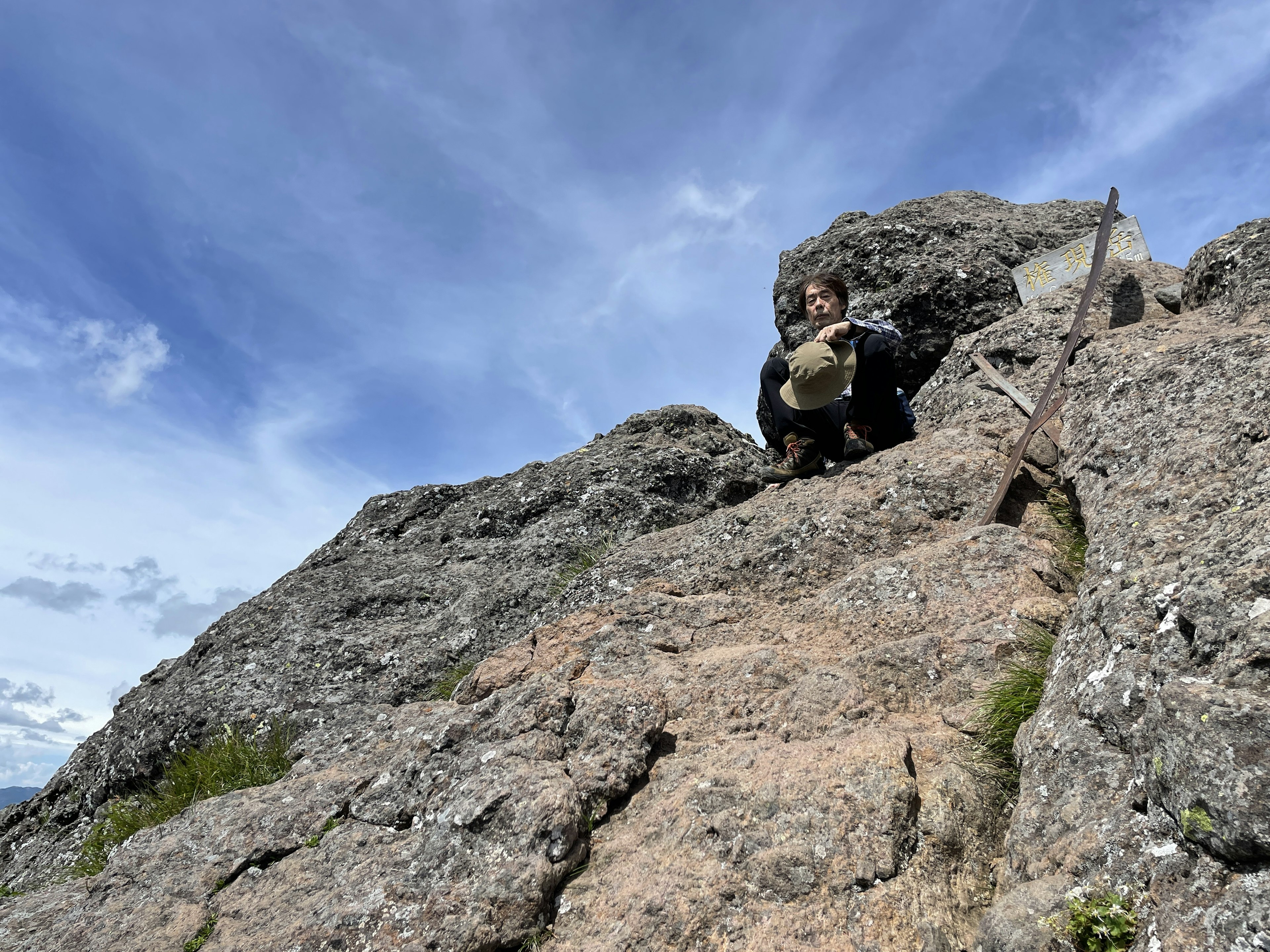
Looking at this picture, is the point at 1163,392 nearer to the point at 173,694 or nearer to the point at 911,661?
the point at 911,661

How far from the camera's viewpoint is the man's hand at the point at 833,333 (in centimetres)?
754

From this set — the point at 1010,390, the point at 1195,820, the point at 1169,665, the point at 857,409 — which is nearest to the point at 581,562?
the point at 857,409

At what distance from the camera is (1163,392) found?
5.41 m

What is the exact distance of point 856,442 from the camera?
7629mm

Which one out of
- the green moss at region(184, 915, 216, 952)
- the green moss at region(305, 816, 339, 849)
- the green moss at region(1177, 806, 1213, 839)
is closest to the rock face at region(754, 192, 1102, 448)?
the green moss at region(305, 816, 339, 849)

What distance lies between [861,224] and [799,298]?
4.58m

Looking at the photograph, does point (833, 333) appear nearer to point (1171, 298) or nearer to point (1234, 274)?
point (1234, 274)

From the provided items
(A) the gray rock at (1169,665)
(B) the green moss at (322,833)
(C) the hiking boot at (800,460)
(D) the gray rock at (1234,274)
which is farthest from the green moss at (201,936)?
(D) the gray rock at (1234,274)

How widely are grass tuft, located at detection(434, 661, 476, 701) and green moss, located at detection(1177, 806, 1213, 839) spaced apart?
5.57 meters

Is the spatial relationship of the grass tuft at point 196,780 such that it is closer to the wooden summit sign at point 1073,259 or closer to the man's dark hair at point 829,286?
the man's dark hair at point 829,286

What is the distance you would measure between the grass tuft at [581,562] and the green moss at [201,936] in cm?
409

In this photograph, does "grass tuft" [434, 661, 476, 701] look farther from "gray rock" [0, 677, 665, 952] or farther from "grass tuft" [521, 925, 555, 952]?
"grass tuft" [521, 925, 555, 952]

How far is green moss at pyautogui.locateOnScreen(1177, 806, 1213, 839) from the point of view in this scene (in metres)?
2.44

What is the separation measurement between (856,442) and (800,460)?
0.69 m
